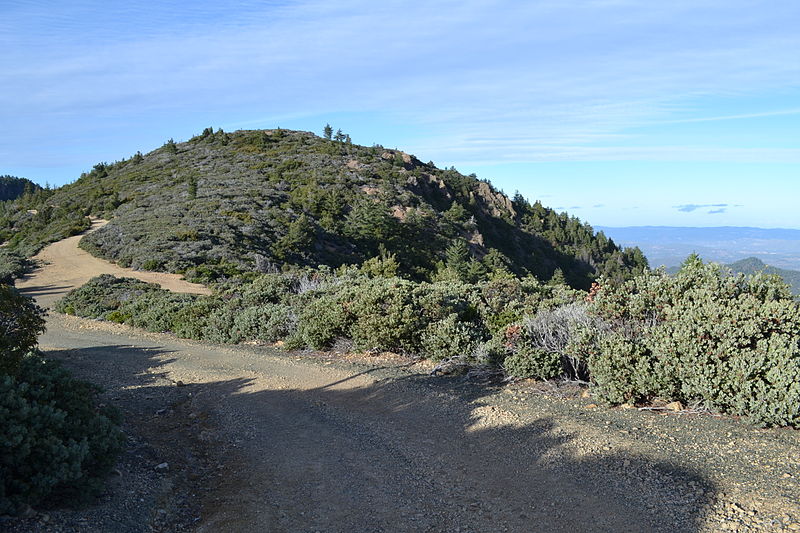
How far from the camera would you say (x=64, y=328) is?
16.7 metres

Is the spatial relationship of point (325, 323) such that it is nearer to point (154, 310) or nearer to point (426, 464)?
point (426, 464)

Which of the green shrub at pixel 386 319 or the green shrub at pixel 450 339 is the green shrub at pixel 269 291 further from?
the green shrub at pixel 450 339

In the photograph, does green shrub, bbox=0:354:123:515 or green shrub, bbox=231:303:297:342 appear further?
green shrub, bbox=231:303:297:342

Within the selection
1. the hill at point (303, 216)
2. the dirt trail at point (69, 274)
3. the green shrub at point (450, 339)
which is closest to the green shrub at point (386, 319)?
the green shrub at point (450, 339)

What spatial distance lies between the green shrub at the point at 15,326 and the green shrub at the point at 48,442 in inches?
6.7

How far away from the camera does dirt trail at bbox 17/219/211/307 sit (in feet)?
74.7

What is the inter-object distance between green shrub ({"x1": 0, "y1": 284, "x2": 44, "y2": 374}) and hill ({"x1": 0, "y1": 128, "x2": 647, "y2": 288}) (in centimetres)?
1694

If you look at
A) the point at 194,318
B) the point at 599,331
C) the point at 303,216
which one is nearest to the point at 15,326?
the point at 599,331

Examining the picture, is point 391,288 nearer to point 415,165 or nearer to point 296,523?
point 296,523

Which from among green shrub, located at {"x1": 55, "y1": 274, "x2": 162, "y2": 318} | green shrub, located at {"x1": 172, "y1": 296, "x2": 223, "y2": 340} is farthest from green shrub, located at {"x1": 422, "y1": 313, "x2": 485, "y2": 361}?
green shrub, located at {"x1": 55, "y1": 274, "x2": 162, "y2": 318}

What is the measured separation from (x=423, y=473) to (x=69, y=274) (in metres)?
25.7

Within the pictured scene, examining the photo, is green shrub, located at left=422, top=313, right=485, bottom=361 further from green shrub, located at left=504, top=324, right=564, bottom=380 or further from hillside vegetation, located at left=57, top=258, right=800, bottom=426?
green shrub, located at left=504, top=324, right=564, bottom=380

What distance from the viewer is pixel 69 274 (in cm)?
2611

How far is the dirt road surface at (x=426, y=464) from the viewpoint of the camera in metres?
4.54
